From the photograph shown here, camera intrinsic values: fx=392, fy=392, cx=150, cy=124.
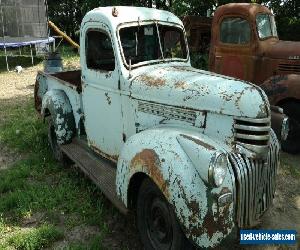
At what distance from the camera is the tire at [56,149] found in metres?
5.79

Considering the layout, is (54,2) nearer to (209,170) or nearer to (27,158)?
(27,158)

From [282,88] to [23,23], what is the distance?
41.7 ft

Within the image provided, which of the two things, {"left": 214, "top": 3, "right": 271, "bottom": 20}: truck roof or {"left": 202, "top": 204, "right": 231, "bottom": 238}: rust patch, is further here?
{"left": 214, "top": 3, "right": 271, "bottom": 20}: truck roof

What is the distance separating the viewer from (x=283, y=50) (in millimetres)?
7020

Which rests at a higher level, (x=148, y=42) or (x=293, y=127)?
(x=148, y=42)

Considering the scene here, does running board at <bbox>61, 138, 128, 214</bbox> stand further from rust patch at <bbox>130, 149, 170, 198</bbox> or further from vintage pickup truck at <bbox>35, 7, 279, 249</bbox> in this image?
rust patch at <bbox>130, 149, 170, 198</bbox>

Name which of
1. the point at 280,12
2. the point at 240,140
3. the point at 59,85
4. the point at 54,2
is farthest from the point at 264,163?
the point at 54,2

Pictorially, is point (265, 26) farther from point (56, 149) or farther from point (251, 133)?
point (251, 133)

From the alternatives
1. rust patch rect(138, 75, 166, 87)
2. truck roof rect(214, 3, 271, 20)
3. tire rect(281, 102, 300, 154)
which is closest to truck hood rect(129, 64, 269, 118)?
rust patch rect(138, 75, 166, 87)

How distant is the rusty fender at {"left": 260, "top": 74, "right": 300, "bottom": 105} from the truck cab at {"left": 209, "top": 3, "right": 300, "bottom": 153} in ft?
2.23

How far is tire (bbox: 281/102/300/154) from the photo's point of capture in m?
6.02

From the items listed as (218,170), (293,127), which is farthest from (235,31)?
(218,170)

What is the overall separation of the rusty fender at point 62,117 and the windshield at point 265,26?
3817 millimetres

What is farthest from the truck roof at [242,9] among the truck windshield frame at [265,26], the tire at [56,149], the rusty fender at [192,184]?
the rusty fender at [192,184]
